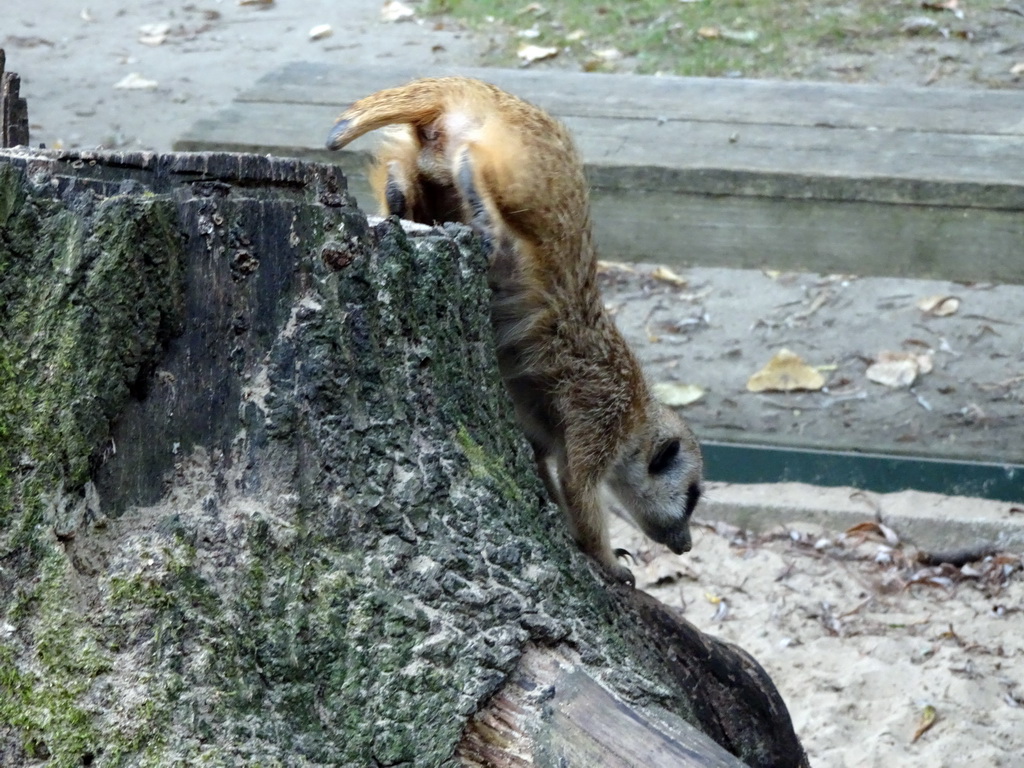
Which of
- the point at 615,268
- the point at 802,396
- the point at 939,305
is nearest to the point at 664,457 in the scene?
the point at 802,396

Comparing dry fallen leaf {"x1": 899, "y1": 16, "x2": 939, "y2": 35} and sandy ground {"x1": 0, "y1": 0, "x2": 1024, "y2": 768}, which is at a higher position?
dry fallen leaf {"x1": 899, "y1": 16, "x2": 939, "y2": 35}

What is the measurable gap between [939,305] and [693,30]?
3.54 metres

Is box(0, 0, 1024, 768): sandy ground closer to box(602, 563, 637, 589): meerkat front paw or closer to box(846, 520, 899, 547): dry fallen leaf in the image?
box(846, 520, 899, 547): dry fallen leaf

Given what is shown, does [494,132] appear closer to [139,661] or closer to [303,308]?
[303,308]

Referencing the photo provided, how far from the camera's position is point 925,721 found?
10.7 ft

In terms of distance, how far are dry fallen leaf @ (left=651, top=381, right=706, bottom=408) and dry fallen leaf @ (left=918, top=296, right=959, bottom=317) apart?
4.60ft

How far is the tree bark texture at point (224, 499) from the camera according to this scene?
146 cm

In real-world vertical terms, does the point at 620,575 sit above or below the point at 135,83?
above

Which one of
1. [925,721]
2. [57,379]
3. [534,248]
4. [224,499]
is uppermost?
[57,379]

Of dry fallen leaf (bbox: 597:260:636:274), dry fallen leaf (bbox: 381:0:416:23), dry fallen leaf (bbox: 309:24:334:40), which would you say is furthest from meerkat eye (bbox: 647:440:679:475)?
dry fallen leaf (bbox: 381:0:416:23)

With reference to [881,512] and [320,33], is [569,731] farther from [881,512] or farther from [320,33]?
[320,33]

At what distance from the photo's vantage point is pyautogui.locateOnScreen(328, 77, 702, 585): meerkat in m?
2.38

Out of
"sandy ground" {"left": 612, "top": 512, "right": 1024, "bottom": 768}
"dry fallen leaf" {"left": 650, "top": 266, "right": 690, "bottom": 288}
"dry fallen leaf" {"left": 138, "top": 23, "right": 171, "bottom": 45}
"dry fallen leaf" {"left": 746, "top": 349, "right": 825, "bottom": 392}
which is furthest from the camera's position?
"dry fallen leaf" {"left": 138, "top": 23, "right": 171, "bottom": 45}

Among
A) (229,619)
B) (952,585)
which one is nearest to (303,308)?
(229,619)
